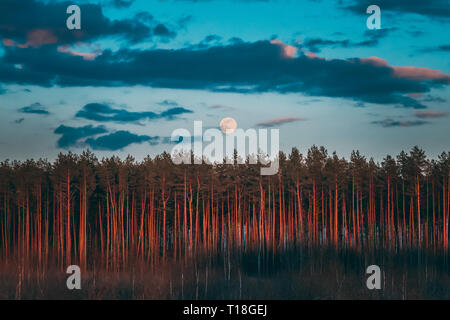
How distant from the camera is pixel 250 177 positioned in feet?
201

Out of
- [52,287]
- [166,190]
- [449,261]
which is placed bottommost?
[449,261]

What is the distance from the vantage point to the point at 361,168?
62.3 meters

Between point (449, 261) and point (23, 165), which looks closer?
point (449, 261)

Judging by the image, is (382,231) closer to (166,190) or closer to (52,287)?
(166,190)

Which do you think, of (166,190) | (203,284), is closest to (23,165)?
(166,190)
